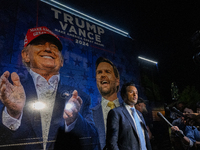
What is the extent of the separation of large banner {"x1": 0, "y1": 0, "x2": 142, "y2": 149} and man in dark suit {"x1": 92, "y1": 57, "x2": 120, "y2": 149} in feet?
0.40

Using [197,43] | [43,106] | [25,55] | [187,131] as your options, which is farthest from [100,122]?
[197,43]

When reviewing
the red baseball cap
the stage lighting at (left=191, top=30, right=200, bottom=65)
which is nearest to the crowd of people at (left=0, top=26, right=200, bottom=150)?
the red baseball cap

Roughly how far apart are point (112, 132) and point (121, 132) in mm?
205

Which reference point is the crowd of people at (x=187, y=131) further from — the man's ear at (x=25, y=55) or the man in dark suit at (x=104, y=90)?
the man's ear at (x=25, y=55)

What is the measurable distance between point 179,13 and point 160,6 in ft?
2.45

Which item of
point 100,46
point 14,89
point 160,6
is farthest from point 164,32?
point 14,89

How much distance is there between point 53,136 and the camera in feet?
8.95

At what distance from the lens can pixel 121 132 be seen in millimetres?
2596

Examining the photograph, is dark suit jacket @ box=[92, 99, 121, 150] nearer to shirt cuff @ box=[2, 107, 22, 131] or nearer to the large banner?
the large banner

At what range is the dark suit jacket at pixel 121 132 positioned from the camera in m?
2.46

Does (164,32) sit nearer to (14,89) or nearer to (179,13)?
(179,13)

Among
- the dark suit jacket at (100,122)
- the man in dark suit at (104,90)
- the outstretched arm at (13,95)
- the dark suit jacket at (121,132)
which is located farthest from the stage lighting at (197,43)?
the outstretched arm at (13,95)

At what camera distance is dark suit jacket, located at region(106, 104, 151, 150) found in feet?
8.07

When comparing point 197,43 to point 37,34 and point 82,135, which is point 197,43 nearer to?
point 82,135
